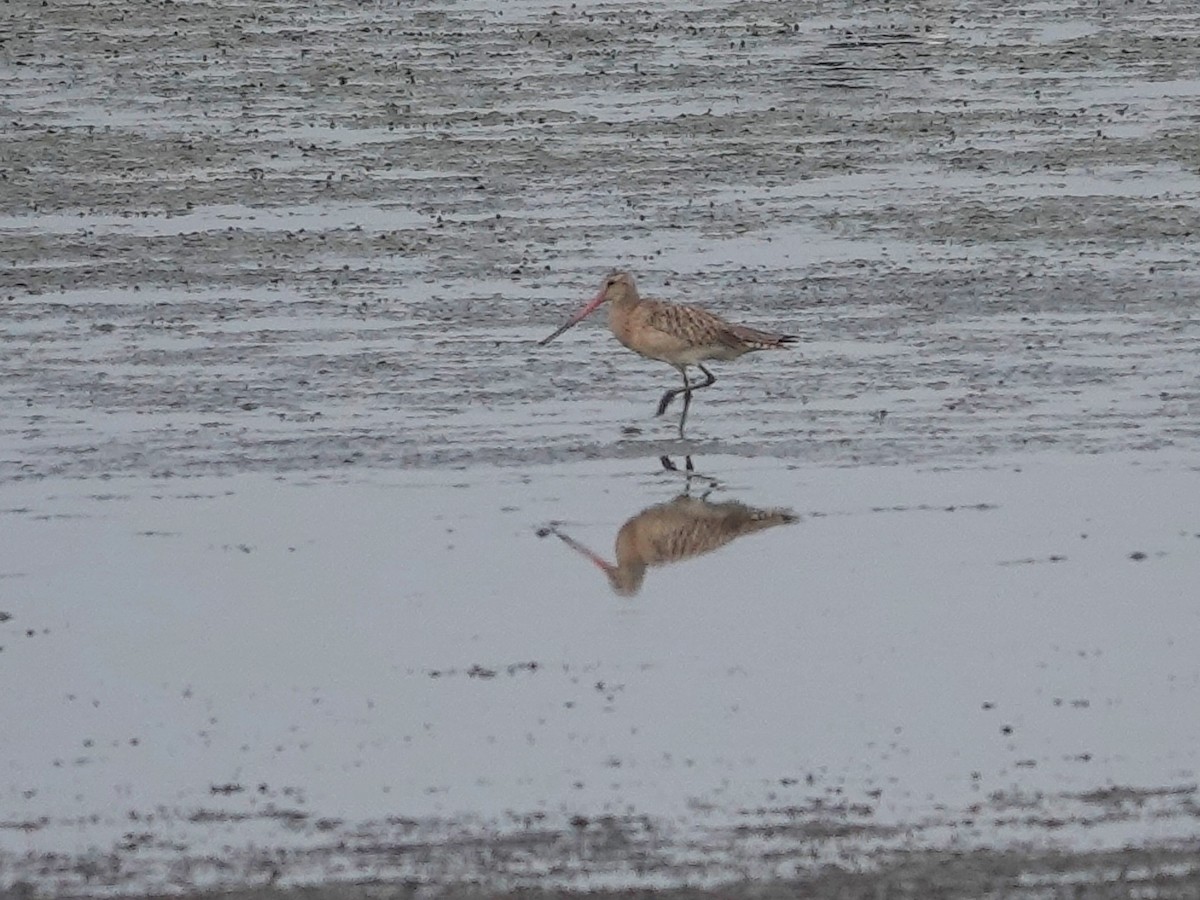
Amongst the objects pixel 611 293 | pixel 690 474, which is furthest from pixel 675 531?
pixel 611 293

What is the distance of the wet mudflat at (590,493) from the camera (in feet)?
30.8

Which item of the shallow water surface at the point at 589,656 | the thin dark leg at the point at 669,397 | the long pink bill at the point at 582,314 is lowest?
the shallow water surface at the point at 589,656

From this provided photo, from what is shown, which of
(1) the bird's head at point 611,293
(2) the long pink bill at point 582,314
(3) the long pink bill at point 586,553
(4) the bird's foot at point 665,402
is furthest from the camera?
(2) the long pink bill at point 582,314

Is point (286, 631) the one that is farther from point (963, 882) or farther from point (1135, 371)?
point (1135, 371)

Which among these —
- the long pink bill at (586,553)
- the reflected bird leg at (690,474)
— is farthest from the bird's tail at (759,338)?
the long pink bill at (586,553)

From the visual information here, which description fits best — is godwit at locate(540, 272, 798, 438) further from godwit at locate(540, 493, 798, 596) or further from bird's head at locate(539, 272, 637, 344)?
godwit at locate(540, 493, 798, 596)

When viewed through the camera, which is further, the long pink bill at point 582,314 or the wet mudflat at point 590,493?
the long pink bill at point 582,314

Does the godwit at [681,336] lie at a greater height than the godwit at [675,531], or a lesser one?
greater

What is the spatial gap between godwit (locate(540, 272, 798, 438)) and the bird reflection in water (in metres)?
1.98

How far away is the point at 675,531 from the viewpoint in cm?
1323

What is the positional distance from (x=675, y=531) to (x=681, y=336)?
2652mm

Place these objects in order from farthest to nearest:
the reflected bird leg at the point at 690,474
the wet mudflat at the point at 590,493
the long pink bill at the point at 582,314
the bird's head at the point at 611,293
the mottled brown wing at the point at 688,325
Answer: the long pink bill at the point at 582,314, the bird's head at the point at 611,293, the mottled brown wing at the point at 688,325, the reflected bird leg at the point at 690,474, the wet mudflat at the point at 590,493

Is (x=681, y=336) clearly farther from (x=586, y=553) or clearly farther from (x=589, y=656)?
(x=589, y=656)

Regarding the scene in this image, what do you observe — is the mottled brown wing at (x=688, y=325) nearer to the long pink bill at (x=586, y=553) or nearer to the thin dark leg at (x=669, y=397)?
the thin dark leg at (x=669, y=397)
